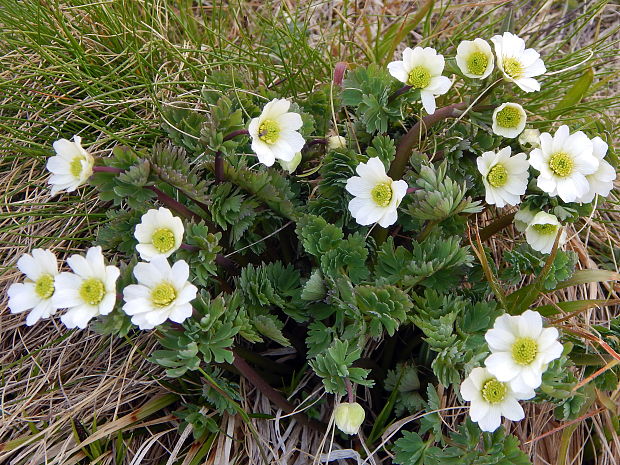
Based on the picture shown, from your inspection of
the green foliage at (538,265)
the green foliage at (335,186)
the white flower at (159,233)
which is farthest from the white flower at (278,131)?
the green foliage at (538,265)

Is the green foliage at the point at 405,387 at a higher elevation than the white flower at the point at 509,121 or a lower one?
lower

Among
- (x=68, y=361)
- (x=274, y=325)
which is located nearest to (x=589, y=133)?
(x=274, y=325)

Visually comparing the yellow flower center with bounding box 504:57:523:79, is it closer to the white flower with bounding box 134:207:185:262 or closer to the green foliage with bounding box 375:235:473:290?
the green foliage with bounding box 375:235:473:290

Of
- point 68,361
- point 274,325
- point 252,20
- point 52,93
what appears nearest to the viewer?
point 274,325

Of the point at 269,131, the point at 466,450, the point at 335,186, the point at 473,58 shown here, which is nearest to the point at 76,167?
A: the point at 269,131

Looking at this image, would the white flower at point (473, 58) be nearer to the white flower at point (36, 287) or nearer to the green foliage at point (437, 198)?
the green foliage at point (437, 198)

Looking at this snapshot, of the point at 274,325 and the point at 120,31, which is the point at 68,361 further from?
the point at 120,31

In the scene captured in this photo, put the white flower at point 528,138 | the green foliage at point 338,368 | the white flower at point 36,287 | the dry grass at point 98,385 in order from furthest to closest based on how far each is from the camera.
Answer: the dry grass at point 98,385
the white flower at point 528,138
the green foliage at point 338,368
the white flower at point 36,287
